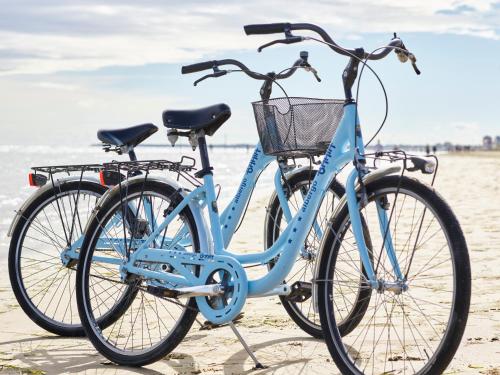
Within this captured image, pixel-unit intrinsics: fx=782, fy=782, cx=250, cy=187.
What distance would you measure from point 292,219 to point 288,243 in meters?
0.12

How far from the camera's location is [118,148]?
4.84 m

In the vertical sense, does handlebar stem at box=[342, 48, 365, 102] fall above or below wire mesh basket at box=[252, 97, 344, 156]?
above

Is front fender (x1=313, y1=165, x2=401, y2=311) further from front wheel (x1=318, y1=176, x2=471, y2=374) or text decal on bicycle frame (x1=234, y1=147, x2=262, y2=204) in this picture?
text decal on bicycle frame (x1=234, y1=147, x2=262, y2=204)

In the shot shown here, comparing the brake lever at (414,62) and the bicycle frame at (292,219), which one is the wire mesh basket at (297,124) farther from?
the brake lever at (414,62)

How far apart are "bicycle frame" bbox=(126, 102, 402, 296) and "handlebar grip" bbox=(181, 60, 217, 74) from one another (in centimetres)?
55

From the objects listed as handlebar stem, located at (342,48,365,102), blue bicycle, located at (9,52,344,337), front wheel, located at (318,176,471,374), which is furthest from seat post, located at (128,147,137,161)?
handlebar stem, located at (342,48,365,102)

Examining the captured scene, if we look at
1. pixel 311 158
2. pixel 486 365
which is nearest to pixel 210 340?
pixel 311 158

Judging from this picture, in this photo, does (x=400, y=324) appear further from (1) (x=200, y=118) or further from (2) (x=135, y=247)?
(1) (x=200, y=118)

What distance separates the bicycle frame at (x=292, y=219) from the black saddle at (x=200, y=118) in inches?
10.4

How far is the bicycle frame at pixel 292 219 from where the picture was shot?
347 centimetres

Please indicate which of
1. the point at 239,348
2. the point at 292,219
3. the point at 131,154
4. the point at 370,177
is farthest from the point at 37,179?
the point at 370,177

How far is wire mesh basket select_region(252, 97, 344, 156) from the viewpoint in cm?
410

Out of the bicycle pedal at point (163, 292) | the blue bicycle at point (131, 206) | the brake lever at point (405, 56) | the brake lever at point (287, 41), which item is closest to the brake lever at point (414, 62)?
the brake lever at point (405, 56)

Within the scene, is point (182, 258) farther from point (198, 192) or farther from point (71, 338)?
point (71, 338)
